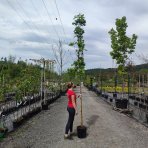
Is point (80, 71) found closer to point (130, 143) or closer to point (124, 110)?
point (130, 143)

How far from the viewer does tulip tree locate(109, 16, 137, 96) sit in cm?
2806

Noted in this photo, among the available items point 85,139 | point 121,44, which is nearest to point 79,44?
point 85,139

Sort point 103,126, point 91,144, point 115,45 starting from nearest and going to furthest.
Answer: point 91,144 < point 103,126 < point 115,45

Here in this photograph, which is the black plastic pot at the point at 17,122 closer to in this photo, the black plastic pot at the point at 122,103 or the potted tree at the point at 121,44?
the black plastic pot at the point at 122,103

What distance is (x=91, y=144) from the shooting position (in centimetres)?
918

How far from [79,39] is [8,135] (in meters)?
4.36

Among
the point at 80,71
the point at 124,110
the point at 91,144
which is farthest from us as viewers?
the point at 124,110

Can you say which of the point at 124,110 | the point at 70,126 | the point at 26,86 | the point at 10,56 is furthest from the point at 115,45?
the point at 10,56

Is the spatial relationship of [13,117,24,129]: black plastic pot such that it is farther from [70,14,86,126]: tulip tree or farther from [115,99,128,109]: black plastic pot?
[115,99,128,109]: black plastic pot

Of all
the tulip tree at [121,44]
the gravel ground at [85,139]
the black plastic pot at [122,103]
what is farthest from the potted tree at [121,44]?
the gravel ground at [85,139]

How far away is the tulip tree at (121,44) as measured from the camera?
92.1 ft

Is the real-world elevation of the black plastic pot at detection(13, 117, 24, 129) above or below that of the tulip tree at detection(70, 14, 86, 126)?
below

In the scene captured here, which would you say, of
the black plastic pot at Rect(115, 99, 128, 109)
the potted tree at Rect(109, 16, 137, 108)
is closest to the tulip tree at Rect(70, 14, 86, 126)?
the black plastic pot at Rect(115, 99, 128, 109)

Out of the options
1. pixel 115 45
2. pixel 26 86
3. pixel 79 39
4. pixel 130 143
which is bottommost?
pixel 130 143
